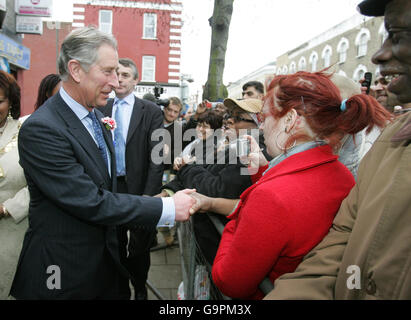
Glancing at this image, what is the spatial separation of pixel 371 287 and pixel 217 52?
532 centimetres

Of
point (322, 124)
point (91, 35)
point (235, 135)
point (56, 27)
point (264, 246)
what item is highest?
point (56, 27)

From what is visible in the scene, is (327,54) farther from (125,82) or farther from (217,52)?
(125,82)

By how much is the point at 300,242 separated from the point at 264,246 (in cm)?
16

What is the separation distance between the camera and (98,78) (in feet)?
6.13

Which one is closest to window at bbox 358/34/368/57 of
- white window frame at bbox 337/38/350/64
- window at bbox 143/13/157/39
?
white window frame at bbox 337/38/350/64

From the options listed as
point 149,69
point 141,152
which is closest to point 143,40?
point 149,69

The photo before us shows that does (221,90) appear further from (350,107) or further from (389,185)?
(389,185)

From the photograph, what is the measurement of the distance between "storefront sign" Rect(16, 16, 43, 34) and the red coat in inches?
411

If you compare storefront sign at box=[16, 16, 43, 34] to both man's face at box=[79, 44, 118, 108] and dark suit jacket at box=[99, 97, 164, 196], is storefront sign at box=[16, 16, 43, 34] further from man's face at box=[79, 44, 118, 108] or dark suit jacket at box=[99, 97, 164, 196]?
man's face at box=[79, 44, 118, 108]

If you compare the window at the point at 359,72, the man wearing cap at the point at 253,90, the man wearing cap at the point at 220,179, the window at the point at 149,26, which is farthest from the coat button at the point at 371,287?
the window at the point at 149,26
